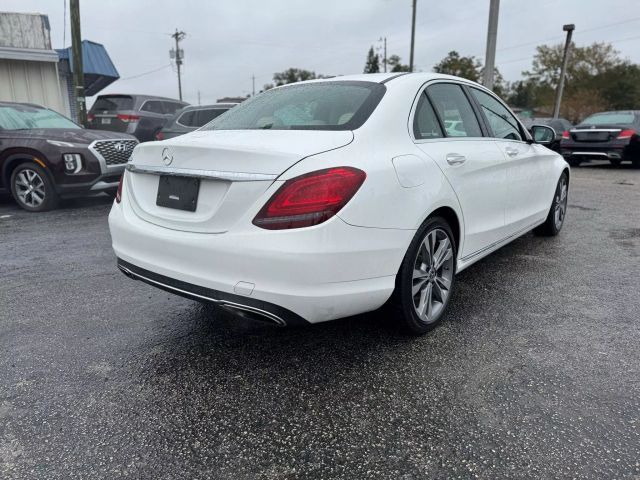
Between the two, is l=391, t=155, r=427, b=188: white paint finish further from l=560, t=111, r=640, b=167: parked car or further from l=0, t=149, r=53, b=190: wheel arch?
l=560, t=111, r=640, b=167: parked car

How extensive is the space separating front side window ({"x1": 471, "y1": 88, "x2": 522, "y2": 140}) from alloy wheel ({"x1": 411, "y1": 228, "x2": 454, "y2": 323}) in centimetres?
134

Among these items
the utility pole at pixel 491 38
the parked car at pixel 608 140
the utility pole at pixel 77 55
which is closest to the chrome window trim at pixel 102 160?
the utility pole at pixel 77 55

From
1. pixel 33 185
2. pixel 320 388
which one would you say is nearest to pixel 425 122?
pixel 320 388

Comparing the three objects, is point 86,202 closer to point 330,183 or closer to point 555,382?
point 330,183

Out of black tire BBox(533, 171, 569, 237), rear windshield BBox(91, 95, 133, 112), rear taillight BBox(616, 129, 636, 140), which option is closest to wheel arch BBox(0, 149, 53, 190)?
rear windshield BBox(91, 95, 133, 112)

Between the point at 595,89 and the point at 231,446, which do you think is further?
the point at 595,89

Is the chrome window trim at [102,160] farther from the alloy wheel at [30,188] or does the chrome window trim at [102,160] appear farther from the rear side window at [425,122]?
the rear side window at [425,122]

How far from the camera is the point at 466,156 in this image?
3.12m

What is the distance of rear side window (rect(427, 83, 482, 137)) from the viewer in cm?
318

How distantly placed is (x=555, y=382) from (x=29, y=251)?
4916mm

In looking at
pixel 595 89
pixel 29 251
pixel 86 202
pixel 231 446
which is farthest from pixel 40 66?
pixel 595 89

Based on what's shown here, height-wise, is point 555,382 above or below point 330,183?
below

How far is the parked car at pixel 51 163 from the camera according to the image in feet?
22.8

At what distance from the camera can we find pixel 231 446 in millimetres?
1982
